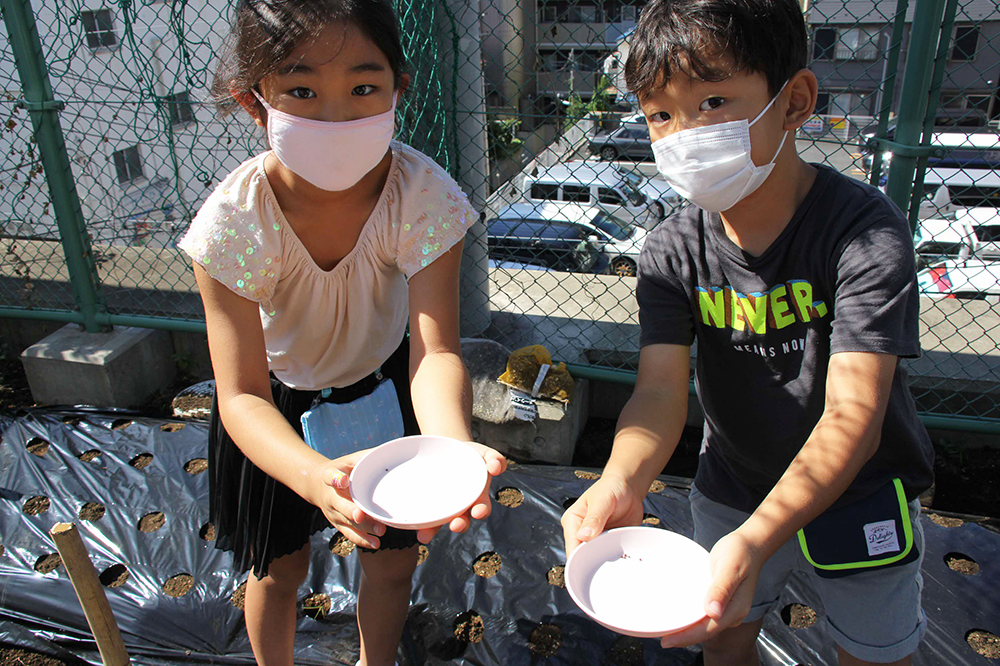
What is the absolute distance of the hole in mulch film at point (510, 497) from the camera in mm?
2723

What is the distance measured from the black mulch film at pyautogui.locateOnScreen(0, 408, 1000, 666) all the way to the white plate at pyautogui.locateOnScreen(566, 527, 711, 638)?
0.95m

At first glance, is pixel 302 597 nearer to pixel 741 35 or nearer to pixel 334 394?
pixel 334 394

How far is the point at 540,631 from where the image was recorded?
7.18ft

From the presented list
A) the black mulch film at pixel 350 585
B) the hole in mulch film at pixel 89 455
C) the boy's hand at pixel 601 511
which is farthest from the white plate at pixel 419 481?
the hole in mulch film at pixel 89 455

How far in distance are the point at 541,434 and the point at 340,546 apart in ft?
3.18

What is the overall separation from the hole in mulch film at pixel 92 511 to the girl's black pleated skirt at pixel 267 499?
4.11 feet

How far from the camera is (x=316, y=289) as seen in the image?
1575 mm

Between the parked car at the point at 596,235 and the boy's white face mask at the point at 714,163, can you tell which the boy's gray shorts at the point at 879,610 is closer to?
the boy's white face mask at the point at 714,163

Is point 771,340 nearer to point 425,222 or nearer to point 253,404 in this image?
point 425,222

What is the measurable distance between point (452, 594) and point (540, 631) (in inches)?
12.6

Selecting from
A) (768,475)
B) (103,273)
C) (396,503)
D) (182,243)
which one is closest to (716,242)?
(768,475)

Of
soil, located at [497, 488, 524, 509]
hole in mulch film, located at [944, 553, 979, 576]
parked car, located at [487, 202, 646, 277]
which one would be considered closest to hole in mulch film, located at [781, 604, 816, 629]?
hole in mulch film, located at [944, 553, 979, 576]

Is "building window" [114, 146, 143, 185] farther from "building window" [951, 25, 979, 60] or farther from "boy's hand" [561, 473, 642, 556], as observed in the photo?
"building window" [951, 25, 979, 60]

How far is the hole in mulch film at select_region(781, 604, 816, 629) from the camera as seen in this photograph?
2162 mm
